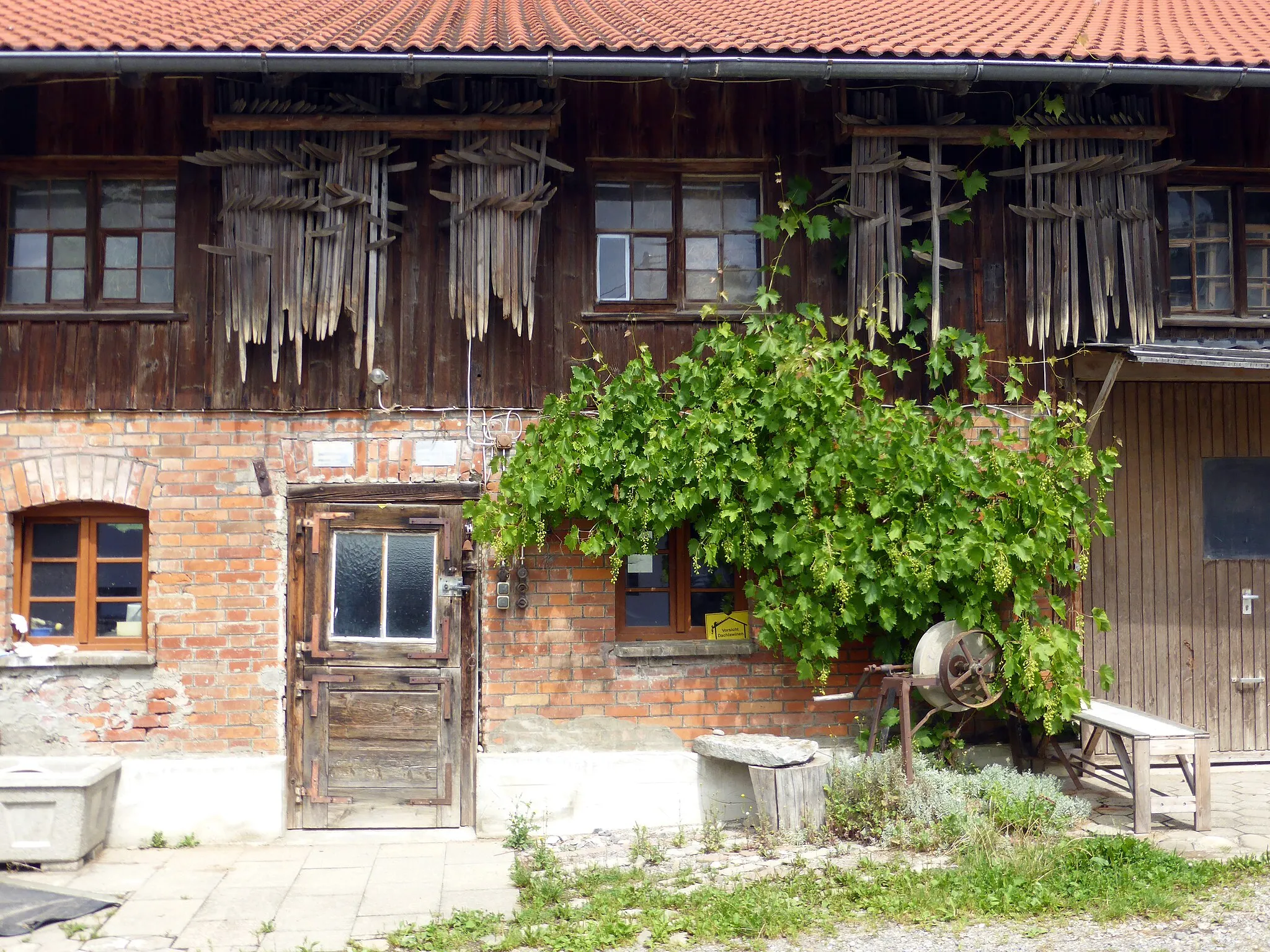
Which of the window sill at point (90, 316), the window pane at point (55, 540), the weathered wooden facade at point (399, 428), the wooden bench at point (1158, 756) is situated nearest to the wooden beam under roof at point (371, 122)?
the weathered wooden facade at point (399, 428)

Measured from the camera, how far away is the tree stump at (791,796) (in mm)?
6445

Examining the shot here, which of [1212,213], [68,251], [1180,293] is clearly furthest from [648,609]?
[1212,213]

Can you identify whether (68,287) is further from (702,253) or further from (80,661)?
(702,253)

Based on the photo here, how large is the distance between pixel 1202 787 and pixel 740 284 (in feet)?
13.8

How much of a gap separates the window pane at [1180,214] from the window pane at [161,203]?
6.96 metres

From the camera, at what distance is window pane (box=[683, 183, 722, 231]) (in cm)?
748

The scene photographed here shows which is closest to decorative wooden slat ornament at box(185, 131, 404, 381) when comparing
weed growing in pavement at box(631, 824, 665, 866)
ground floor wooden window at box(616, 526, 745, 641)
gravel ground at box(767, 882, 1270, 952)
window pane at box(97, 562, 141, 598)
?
window pane at box(97, 562, 141, 598)

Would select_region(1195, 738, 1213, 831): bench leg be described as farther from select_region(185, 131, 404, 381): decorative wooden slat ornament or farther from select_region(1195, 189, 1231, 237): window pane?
select_region(185, 131, 404, 381): decorative wooden slat ornament

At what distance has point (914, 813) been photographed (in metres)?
6.47

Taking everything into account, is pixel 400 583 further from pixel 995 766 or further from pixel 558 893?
pixel 995 766

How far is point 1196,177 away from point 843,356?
299cm

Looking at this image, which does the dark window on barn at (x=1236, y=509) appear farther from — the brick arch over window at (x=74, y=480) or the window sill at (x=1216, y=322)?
the brick arch over window at (x=74, y=480)

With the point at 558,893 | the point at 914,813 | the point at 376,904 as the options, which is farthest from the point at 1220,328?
the point at 376,904

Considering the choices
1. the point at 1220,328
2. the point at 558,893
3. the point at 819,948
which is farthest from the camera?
the point at 1220,328
